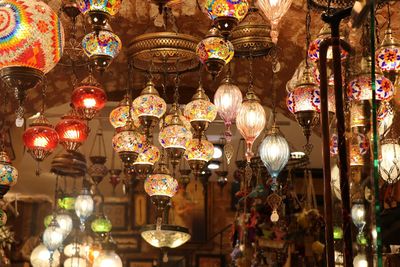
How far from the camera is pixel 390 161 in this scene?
4660 mm

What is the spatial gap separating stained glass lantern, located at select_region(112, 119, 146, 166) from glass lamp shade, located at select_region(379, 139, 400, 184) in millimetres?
1969

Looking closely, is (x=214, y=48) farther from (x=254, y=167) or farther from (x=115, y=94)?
(x=254, y=167)

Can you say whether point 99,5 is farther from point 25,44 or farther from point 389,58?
point 389,58

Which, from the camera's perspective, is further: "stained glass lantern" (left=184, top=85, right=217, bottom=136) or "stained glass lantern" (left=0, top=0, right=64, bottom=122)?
"stained glass lantern" (left=184, top=85, right=217, bottom=136)

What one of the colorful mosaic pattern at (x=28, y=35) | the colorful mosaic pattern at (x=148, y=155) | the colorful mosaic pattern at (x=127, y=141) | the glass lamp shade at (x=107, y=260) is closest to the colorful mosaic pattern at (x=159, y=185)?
the colorful mosaic pattern at (x=148, y=155)

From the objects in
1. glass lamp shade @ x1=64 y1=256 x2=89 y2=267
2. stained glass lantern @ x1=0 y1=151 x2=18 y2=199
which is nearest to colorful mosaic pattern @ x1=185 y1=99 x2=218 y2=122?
stained glass lantern @ x1=0 y1=151 x2=18 y2=199

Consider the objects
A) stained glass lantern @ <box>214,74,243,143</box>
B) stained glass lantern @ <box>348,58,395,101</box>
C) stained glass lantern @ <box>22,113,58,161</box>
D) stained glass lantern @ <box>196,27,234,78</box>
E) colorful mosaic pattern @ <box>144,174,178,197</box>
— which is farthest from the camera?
colorful mosaic pattern @ <box>144,174,178,197</box>

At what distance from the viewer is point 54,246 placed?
8.71 metres

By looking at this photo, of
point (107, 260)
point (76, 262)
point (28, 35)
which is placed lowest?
point (76, 262)

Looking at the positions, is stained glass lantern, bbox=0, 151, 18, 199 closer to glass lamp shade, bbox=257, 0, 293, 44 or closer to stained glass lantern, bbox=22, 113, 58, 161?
stained glass lantern, bbox=22, 113, 58, 161

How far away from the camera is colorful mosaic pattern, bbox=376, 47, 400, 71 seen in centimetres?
424

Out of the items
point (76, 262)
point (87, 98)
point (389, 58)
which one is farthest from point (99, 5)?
point (76, 262)

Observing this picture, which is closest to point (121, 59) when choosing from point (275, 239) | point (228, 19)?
point (228, 19)

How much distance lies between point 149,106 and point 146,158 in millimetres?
624
